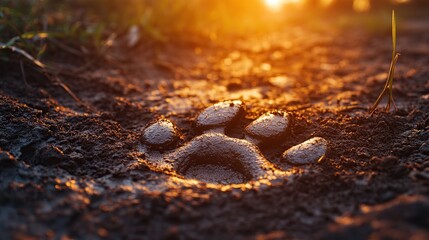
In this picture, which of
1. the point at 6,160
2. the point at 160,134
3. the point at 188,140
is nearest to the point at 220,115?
the point at 188,140

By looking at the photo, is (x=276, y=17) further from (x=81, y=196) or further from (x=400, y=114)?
(x=81, y=196)

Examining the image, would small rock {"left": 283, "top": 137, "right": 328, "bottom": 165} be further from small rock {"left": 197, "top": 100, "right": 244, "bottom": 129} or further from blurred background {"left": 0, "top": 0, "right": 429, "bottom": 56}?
blurred background {"left": 0, "top": 0, "right": 429, "bottom": 56}

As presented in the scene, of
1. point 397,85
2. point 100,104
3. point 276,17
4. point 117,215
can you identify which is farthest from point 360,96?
point 276,17

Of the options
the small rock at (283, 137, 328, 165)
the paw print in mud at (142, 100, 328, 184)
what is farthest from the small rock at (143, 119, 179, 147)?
the small rock at (283, 137, 328, 165)

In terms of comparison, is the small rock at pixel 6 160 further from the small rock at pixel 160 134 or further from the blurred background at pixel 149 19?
the blurred background at pixel 149 19

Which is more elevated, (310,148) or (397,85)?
(397,85)

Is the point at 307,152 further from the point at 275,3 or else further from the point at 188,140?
the point at 275,3
